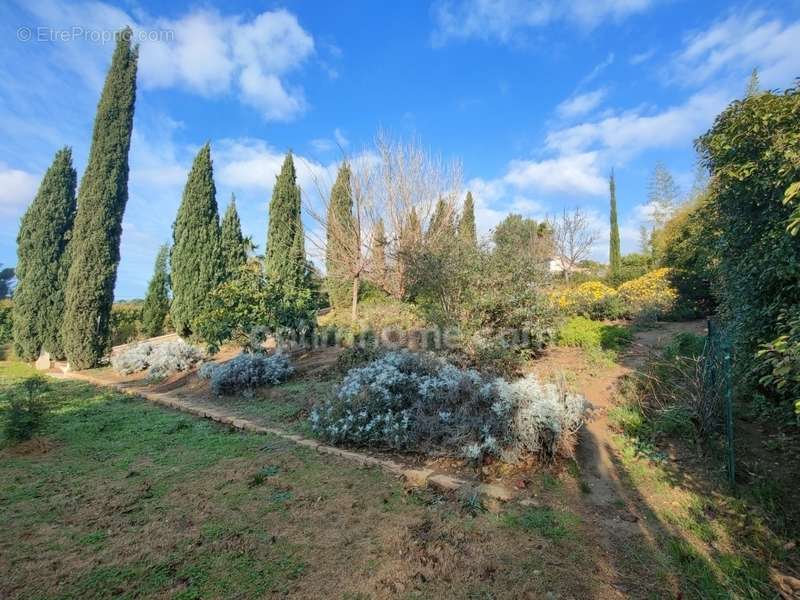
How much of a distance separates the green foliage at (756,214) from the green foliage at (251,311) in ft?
22.2

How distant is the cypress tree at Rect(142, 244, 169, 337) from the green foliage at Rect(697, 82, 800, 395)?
53.8 feet

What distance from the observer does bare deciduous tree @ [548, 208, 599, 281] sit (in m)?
19.7

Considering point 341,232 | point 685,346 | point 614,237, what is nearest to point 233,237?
point 341,232

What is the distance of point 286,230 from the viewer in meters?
13.9

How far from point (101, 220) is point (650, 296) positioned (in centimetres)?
1484

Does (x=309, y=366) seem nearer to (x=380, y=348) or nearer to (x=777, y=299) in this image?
(x=380, y=348)

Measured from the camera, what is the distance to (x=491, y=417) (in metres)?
3.47

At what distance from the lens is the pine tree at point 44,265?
454 inches

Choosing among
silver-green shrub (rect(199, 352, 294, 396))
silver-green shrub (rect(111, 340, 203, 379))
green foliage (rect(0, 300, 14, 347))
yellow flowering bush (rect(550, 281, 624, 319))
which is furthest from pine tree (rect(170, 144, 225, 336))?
yellow flowering bush (rect(550, 281, 624, 319))

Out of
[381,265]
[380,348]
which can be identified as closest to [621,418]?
[380,348]

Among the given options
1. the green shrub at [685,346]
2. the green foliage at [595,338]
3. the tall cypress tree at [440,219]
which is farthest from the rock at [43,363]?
the green shrub at [685,346]

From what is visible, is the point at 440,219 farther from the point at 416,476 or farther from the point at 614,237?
the point at 614,237

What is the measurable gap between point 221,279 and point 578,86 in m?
11.5

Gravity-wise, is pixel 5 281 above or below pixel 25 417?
above
